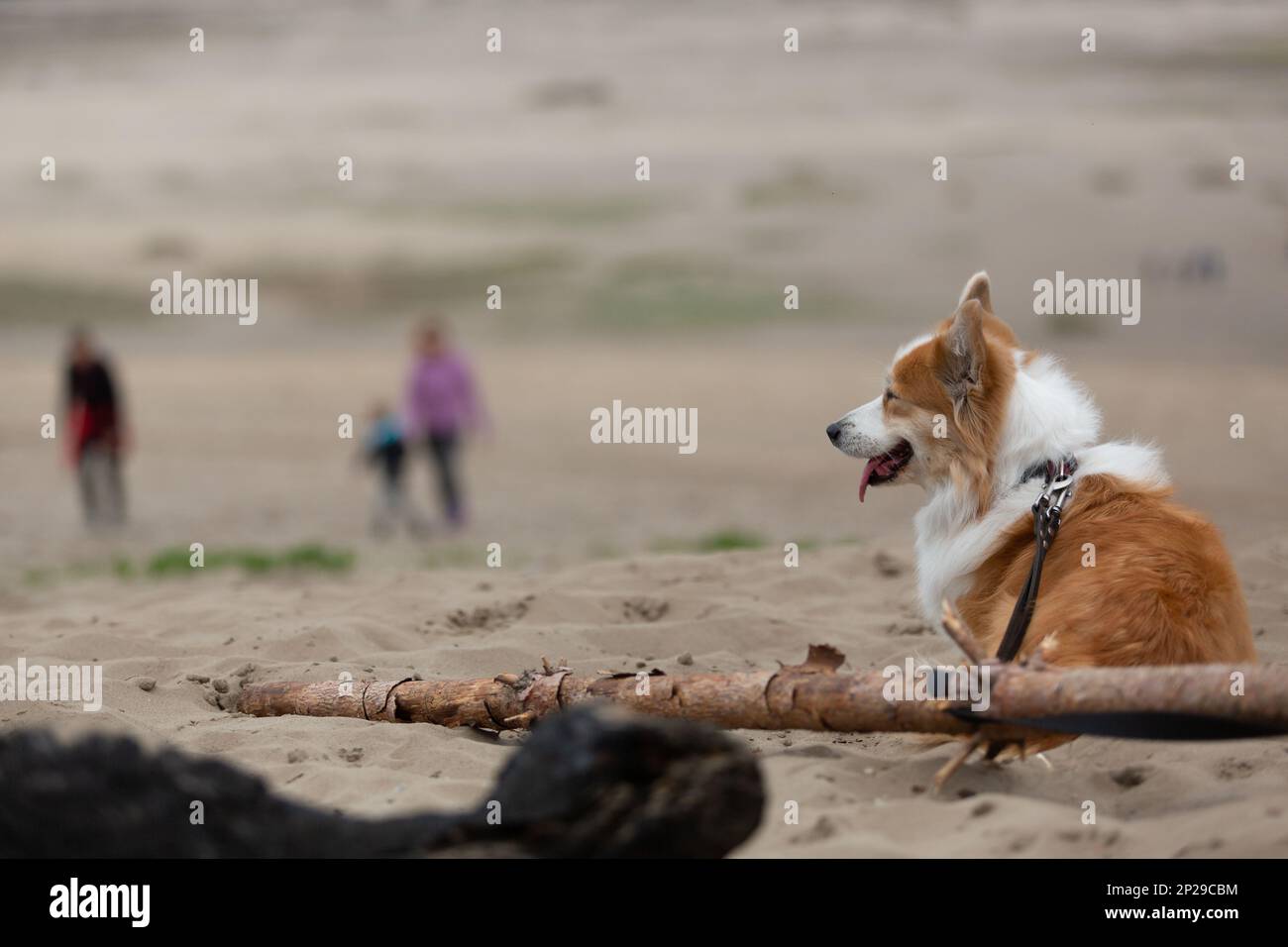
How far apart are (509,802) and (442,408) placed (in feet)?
39.7

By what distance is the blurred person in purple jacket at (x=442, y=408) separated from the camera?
603 inches

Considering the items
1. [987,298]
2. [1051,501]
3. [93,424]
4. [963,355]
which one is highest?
[93,424]

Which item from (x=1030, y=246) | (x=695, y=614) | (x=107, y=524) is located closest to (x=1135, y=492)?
(x=695, y=614)

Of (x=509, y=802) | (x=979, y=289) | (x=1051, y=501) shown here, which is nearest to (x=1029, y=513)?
(x=1051, y=501)

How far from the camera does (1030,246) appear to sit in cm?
3875

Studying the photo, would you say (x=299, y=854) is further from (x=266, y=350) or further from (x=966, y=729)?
(x=266, y=350)

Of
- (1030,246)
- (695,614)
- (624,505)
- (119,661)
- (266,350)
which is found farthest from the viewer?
(266,350)

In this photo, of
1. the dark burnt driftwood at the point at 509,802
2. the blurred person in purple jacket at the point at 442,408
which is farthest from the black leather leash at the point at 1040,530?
the blurred person in purple jacket at the point at 442,408

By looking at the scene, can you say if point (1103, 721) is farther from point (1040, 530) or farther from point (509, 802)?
point (509, 802)

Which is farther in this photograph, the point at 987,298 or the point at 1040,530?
the point at 987,298

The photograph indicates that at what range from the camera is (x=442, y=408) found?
15.3 m

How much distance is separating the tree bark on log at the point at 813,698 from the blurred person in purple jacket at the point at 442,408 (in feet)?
31.7
